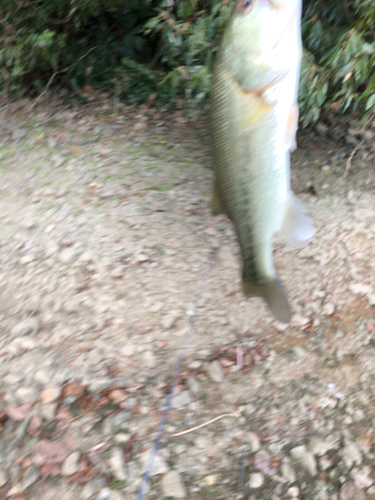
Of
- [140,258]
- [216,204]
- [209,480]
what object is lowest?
[209,480]

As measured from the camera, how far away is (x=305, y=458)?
205 centimetres

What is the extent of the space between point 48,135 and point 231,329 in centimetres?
243

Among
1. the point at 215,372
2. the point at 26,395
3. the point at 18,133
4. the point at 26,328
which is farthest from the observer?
the point at 18,133

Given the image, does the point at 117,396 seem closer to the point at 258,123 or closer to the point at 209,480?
the point at 209,480

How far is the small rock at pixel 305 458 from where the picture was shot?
203 centimetres

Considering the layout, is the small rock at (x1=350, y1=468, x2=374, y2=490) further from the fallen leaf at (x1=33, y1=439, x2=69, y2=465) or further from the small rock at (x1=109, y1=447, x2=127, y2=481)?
the fallen leaf at (x1=33, y1=439, x2=69, y2=465)

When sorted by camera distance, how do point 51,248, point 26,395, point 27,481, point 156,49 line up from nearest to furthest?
1. point 27,481
2. point 26,395
3. point 51,248
4. point 156,49

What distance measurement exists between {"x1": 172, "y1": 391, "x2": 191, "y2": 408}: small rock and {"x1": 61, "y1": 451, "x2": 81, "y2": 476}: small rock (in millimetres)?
530

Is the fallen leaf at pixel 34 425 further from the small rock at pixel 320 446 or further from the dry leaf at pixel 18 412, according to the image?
the small rock at pixel 320 446

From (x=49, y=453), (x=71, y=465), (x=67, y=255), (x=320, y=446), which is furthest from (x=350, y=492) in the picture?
(x=67, y=255)

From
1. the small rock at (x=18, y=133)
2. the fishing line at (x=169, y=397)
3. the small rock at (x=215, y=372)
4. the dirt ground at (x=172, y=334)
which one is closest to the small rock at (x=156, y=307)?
the dirt ground at (x=172, y=334)

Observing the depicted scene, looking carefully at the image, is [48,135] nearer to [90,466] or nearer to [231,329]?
[231,329]

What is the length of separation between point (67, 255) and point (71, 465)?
4.25ft

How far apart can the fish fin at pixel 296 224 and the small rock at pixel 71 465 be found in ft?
4.74
